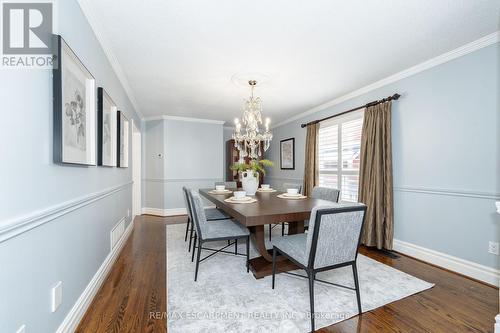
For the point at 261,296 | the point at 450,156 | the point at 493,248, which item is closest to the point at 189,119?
the point at 261,296

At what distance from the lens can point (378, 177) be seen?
2.94 meters

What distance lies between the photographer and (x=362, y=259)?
2.63 m

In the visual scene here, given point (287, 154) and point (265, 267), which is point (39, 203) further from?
point (287, 154)

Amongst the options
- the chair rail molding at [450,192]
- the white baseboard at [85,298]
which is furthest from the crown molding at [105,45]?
the chair rail molding at [450,192]

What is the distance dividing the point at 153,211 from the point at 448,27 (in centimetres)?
559

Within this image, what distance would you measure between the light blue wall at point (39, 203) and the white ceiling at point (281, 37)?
49 cm

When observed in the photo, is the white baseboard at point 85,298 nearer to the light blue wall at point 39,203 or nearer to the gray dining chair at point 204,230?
the light blue wall at point 39,203

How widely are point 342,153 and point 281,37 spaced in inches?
93.9

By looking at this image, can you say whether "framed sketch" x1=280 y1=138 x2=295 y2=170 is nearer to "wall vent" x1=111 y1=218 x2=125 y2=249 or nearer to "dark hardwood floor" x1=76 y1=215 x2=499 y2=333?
"dark hardwood floor" x1=76 y1=215 x2=499 y2=333

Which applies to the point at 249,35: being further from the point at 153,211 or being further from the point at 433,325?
the point at 153,211

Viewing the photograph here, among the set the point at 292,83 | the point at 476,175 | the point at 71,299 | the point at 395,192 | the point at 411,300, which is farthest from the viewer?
the point at 292,83

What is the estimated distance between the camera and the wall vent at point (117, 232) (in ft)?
Result: 8.31

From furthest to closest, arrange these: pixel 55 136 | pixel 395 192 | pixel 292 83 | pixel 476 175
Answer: pixel 292 83, pixel 395 192, pixel 476 175, pixel 55 136

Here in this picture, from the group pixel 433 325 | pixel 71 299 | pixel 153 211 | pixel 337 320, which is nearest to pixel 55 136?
pixel 71 299
